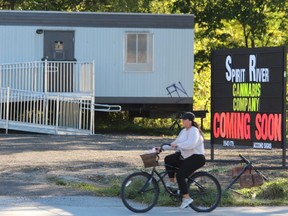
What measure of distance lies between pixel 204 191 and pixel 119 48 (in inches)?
484

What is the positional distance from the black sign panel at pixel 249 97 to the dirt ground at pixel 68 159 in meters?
0.92

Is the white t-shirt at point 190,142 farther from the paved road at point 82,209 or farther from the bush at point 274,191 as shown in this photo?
the bush at point 274,191

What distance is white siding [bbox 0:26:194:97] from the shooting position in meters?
20.7

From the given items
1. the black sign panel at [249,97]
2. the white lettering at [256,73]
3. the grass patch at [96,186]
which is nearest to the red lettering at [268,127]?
the black sign panel at [249,97]

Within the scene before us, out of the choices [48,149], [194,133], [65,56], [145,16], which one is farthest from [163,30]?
[194,133]

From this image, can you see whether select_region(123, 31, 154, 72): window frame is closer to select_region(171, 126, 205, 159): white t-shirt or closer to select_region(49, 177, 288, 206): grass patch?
select_region(49, 177, 288, 206): grass patch

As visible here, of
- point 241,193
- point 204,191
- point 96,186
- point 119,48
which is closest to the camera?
point 204,191

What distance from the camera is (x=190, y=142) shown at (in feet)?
29.7

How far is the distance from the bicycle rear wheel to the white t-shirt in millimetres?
346

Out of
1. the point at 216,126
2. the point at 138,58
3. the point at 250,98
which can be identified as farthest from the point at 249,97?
the point at 138,58

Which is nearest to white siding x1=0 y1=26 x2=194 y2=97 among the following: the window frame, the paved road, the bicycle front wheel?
the window frame

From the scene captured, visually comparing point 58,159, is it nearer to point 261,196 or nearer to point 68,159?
point 68,159

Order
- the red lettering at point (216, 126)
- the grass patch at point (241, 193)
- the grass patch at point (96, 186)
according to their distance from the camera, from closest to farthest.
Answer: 1. the grass patch at point (241, 193)
2. the grass patch at point (96, 186)
3. the red lettering at point (216, 126)

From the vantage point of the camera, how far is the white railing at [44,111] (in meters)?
19.9
